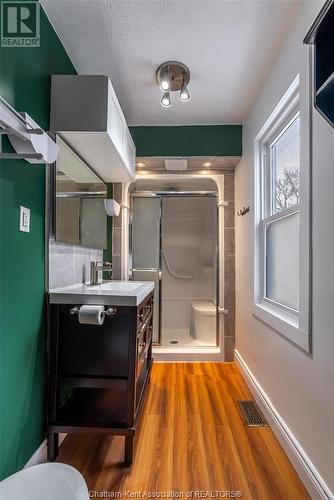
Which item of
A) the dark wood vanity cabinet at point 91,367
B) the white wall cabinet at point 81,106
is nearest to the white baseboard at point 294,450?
the dark wood vanity cabinet at point 91,367

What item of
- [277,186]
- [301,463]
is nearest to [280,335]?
[301,463]

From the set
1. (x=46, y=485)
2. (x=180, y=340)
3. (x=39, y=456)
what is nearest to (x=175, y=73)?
(x=46, y=485)

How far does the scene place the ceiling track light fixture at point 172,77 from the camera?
192cm

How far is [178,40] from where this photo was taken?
5.57ft

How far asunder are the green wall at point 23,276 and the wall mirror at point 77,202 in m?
0.19

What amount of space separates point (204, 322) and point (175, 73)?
264 centimetres

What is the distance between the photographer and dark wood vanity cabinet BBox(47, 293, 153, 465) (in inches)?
60.0

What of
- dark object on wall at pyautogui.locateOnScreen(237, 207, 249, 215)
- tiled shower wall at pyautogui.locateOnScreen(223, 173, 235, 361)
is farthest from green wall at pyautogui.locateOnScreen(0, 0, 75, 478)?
tiled shower wall at pyautogui.locateOnScreen(223, 173, 235, 361)

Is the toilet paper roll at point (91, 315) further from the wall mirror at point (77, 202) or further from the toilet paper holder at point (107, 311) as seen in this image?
Result: the wall mirror at point (77, 202)

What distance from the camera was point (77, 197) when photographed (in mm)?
2051

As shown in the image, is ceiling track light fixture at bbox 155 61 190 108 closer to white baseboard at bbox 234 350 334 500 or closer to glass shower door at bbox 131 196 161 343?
glass shower door at bbox 131 196 161 343

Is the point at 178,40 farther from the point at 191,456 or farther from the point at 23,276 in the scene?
the point at 191,456

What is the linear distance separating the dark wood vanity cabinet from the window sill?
2.90 ft

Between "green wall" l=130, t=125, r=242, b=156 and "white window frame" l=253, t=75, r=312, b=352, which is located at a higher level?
"green wall" l=130, t=125, r=242, b=156
